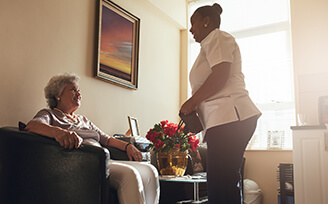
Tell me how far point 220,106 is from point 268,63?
3.38 m

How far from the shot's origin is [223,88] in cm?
146

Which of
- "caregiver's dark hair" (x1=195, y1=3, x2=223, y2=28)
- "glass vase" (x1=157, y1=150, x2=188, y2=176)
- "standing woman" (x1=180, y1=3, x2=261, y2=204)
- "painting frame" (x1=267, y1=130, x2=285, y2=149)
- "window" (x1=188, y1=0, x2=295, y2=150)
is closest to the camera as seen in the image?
"standing woman" (x1=180, y1=3, x2=261, y2=204)

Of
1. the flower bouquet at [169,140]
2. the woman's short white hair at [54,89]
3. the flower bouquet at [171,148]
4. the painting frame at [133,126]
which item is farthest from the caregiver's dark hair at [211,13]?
the painting frame at [133,126]

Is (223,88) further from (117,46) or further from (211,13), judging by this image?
(117,46)

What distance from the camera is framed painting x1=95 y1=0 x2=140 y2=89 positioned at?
332cm

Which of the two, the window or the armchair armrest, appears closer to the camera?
the armchair armrest

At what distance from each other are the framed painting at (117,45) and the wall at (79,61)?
85mm

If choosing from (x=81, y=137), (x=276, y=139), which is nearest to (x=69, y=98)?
(x=81, y=137)

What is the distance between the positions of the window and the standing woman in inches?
118

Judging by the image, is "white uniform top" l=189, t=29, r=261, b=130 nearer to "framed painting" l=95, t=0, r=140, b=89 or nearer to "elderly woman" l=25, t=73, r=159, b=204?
"elderly woman" l=25, t=73, r=159, b=204

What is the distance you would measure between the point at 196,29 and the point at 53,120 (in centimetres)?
119

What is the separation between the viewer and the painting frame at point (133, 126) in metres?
3.43

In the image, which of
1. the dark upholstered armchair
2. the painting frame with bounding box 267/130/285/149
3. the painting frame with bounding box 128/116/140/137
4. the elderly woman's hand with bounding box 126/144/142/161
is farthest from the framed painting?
the painting frame with bounding box 267/130/285/149

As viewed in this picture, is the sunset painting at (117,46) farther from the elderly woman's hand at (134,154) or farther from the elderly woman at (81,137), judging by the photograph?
the elderly woman's hand at (134,154)
